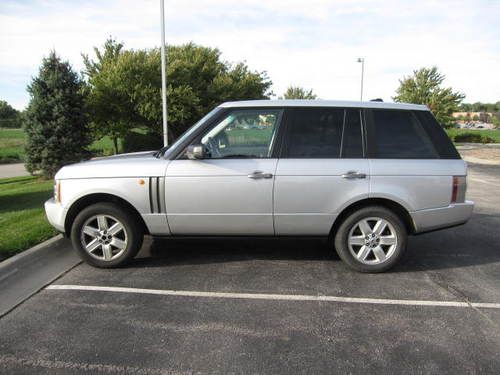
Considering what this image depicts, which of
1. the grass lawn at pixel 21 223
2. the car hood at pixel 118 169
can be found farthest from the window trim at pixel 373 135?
the grass lawn at pixel 21 223

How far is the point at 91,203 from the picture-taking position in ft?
14.8

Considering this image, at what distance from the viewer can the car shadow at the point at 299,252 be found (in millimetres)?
4750

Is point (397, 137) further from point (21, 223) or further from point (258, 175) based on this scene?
point (21, 223)

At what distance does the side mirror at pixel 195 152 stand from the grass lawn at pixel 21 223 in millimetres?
2473

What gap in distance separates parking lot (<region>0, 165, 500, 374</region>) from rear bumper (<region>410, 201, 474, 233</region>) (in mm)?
558

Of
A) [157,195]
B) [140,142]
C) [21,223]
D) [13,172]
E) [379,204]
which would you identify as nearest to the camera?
Answer: [157,195]

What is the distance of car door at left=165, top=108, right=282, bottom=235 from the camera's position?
4.21 m

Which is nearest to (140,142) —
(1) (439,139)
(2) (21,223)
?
(2) (21,223)

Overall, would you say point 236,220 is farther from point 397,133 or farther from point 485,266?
point 485,266

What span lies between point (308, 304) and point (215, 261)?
1477mm

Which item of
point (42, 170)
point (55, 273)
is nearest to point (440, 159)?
point (55, 273)

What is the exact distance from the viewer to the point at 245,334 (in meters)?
3.14

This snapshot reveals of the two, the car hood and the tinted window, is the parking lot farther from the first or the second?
the tinted window

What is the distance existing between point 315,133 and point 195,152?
132cm
